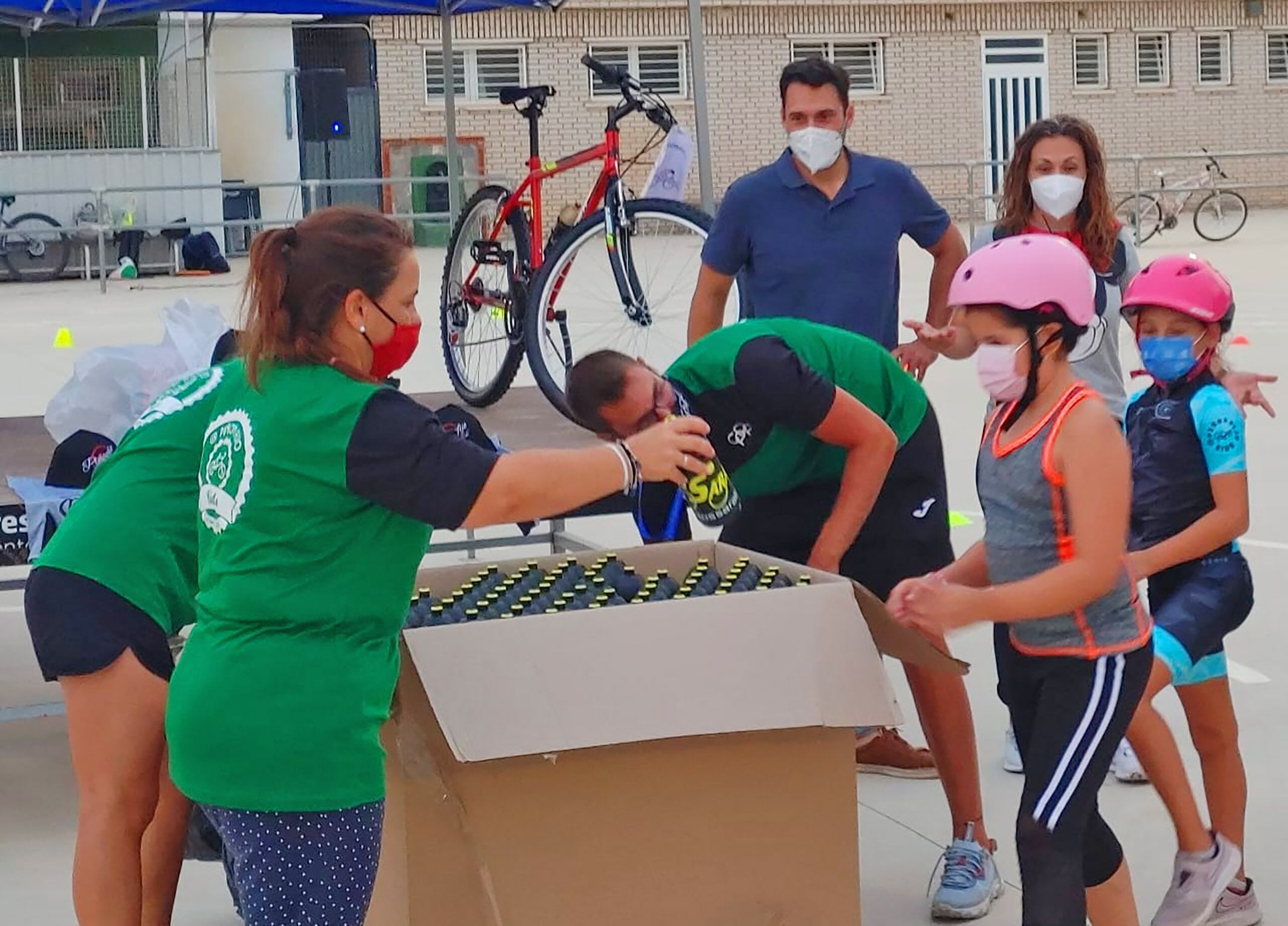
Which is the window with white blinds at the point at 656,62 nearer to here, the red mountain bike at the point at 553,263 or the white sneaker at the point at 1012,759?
the red mountain bike at the point at 553,263

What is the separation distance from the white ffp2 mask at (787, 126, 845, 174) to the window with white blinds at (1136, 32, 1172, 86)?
27.3 metres

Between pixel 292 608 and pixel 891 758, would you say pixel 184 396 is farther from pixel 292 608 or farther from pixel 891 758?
pixel 891 758

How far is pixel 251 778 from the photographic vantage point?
231 cm

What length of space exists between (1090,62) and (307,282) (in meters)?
29.5

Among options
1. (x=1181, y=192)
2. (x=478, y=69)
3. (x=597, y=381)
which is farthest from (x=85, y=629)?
(x=478, y=69)

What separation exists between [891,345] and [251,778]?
Answer: 2.53 meters

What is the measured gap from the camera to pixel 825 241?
4.34 metres

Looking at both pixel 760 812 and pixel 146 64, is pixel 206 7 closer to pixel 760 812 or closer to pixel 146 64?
pixel 760 812

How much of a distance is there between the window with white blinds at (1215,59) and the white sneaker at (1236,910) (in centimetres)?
2899

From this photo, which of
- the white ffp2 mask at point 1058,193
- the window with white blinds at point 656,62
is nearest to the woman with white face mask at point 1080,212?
the white ffp2 mask at point 1058,193

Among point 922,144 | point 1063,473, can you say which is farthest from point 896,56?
point 1063,473

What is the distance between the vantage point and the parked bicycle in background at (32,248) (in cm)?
2025

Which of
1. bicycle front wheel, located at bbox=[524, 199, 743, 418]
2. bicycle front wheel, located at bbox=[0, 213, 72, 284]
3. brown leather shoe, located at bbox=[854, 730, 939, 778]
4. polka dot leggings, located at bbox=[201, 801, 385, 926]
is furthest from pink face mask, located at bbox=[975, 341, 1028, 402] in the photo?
bicycle front wheel, located at bbox=[0, 213, 72, 284]

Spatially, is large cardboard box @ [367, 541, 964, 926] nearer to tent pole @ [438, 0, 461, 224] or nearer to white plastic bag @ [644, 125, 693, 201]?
white plastic bag @ [644, 125, 693, 201]
